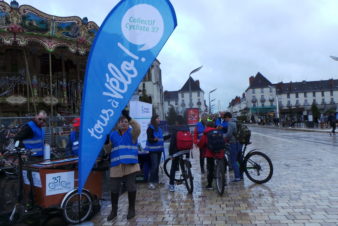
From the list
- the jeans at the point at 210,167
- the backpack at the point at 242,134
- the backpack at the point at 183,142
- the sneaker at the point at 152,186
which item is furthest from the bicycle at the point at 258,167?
the sneaker at the point at 152,186

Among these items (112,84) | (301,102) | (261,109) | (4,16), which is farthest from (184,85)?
(112,84)

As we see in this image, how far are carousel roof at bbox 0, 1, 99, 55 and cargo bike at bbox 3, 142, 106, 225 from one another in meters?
8.49

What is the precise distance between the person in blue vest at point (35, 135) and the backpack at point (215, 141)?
3.34 m

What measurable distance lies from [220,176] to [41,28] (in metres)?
9.53

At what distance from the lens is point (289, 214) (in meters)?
5.14

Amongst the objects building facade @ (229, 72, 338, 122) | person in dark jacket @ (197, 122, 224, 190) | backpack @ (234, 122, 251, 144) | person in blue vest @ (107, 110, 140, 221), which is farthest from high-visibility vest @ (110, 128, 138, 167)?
building facade @ (229, 72, 338, 122)

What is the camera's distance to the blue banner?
14.5 feet

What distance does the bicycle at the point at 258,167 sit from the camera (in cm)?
759

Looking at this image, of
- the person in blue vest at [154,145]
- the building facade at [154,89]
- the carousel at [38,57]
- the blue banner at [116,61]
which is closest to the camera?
the blue banner at [116,61]

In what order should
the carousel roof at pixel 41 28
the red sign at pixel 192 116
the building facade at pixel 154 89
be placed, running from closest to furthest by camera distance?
the carousel roof at pixel 41 28
the red sign at pixel 192 116
the building facade at pixel 154 89

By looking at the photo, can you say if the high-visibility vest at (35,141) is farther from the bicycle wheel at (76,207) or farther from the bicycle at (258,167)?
the bicycle at (258,167)

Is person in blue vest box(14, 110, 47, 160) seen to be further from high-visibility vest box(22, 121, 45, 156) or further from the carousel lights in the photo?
the carousel lights

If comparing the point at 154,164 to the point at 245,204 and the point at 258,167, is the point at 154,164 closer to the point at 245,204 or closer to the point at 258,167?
the point at 258,167

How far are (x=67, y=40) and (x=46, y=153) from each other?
7.86 metres
